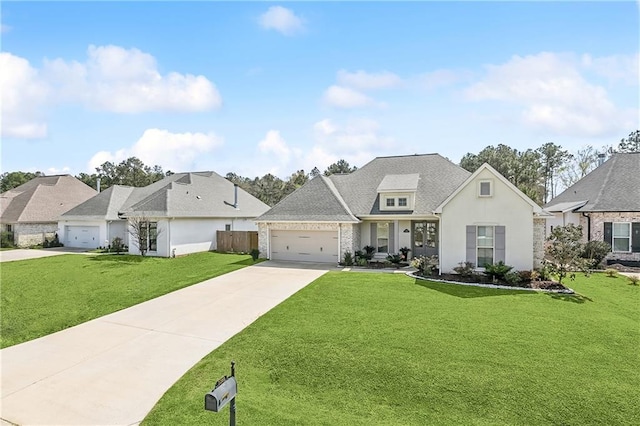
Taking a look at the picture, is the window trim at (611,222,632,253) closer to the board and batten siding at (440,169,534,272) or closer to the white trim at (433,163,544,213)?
the white trim at (433,163,544,213)

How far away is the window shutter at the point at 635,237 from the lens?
18.5 metres

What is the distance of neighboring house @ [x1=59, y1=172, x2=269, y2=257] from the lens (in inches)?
905

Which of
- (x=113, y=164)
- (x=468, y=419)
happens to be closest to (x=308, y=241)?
(x=468, y=419)

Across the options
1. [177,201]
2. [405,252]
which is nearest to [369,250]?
[405,252]

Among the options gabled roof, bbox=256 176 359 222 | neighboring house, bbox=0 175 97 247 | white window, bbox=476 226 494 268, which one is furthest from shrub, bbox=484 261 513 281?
neighboring house, bbox=0 175 97 247

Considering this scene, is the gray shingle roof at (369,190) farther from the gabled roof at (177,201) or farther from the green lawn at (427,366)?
the green lawn at (427,366)

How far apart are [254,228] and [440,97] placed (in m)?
20.7

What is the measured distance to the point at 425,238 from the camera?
758 inches

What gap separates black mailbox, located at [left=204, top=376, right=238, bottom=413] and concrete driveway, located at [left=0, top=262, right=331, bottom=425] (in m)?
2.48

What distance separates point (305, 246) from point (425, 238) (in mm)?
6926

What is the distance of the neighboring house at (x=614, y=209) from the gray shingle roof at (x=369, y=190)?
20.0ft

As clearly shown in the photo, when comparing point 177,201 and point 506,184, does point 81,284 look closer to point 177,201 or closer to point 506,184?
point 177,201

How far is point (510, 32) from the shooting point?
11.8 meters

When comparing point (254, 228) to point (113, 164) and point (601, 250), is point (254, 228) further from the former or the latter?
point (113, 164)
